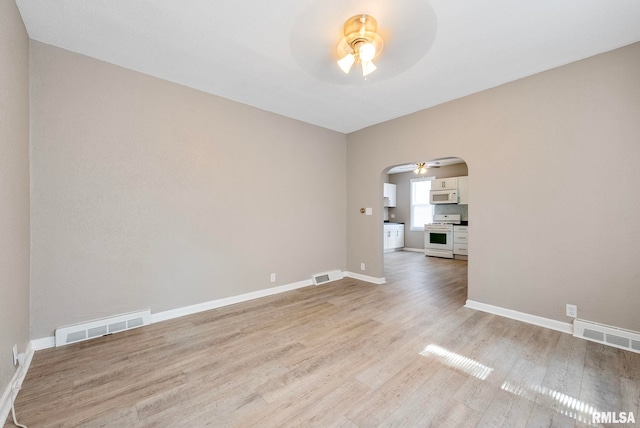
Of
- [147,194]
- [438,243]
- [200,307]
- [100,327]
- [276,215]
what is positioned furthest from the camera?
[438,243]

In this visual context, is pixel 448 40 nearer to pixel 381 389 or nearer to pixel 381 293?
pixel 381 389

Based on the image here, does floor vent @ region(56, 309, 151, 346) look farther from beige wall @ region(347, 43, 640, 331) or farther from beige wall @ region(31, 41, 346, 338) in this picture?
beige wall @ region(347, 43, 640, 331)

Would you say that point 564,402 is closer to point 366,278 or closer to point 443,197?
point 366,278

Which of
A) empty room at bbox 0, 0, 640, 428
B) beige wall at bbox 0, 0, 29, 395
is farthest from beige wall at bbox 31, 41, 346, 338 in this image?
beige wall at bbox 0, 0, 29, 395

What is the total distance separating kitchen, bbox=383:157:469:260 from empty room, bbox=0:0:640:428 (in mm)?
3737

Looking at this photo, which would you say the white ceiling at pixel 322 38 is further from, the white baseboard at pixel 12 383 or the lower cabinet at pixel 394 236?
the lower cabinet at pixel 394 236

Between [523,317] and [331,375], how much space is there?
97.3 inches

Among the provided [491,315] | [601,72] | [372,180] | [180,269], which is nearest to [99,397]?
[180,269]

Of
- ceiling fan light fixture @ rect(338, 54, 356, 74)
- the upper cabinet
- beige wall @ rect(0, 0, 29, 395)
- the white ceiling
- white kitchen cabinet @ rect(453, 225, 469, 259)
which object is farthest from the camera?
the upper cabinet

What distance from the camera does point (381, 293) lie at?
396 centimetres

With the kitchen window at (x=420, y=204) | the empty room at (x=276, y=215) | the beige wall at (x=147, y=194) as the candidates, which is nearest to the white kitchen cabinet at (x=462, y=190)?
the kitchen window at (x=420, y=204)

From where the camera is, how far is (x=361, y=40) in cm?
211

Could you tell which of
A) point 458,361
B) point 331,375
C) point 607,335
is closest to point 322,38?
point 331,375

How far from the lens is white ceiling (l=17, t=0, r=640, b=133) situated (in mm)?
1936
